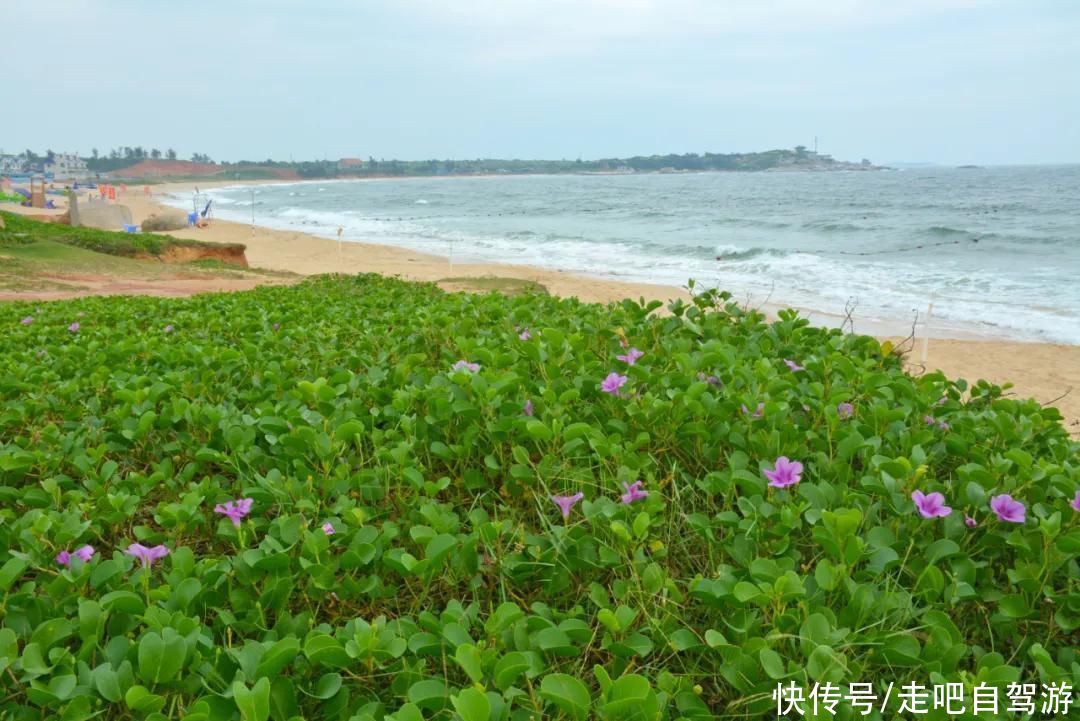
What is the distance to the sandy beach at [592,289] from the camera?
Result: 32.1 ft

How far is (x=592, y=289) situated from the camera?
17.1 m

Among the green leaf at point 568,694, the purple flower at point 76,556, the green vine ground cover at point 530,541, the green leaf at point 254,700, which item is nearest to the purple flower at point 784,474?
the green vine ground cover at point 530,541

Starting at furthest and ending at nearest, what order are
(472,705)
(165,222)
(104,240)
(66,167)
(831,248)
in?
(66,167) < (165,222) < (831,248) < (104,240) < (472,705)

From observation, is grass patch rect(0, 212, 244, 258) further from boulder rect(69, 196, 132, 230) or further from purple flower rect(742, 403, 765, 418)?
purple flower rect(742, 403, 765, 418)

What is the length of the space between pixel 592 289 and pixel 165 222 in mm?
19389

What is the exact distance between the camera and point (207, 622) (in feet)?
4.90

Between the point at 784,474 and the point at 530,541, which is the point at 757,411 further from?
the point at 530,541

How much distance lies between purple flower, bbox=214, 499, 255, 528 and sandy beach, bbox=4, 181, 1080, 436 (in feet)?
7.56

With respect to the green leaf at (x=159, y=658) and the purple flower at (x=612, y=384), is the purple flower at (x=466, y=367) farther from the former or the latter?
the green leaf at (x=159, y=658)

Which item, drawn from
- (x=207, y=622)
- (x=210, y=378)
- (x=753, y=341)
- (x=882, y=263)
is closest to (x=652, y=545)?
(x=207, y=622)

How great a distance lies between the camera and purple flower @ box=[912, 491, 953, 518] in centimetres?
164

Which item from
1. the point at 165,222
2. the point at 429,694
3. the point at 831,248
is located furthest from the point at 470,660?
the point at 165,222

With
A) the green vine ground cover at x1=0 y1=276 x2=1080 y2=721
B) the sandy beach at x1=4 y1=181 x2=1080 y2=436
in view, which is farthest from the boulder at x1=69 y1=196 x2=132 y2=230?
the green vine ground cover at x1=0 y1=276 x2=1080 y2=721

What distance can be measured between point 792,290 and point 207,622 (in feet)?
58.1
